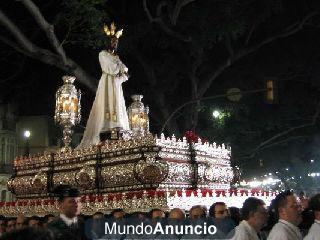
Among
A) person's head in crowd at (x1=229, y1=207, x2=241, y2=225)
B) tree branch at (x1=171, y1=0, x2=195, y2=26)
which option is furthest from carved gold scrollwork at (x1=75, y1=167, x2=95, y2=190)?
tree branch at (x1=171, y1=0, x2=195, y2=26)

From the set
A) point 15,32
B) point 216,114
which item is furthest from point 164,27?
point 216,114

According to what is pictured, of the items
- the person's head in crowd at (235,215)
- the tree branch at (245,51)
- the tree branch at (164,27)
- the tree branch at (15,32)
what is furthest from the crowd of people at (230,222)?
the tree branch at (245,51)

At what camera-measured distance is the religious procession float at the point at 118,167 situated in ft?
32.2

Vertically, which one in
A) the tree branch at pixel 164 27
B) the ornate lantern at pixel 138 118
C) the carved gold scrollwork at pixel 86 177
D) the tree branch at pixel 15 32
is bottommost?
the carved gold scrollwork at pixel 86 177

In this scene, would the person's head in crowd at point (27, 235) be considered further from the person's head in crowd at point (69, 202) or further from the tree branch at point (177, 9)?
the tree branch at point (177, 9)

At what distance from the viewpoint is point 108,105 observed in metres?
13.1

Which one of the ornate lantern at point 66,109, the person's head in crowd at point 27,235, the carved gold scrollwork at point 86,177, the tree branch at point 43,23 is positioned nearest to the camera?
the person's head in crowd at point 27,235

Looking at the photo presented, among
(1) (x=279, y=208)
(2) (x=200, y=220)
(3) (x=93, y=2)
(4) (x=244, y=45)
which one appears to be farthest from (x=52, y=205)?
(4) (x=244, y=45)

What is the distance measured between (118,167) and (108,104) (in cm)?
297

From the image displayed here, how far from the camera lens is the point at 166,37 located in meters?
22.5

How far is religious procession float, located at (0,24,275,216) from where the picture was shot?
9812 millimetres

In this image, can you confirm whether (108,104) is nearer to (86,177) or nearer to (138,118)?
(138,118)

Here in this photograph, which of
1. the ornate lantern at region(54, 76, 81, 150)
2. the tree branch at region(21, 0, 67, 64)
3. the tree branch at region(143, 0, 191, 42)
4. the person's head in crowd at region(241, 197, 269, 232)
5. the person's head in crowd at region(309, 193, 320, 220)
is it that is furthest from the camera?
the tree branch at region(143, 0, 191, 42)

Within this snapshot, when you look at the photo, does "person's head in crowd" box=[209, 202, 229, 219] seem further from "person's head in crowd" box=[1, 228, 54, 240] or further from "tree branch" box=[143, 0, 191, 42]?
"tree branch" box=[143, 0, 191, 42]
